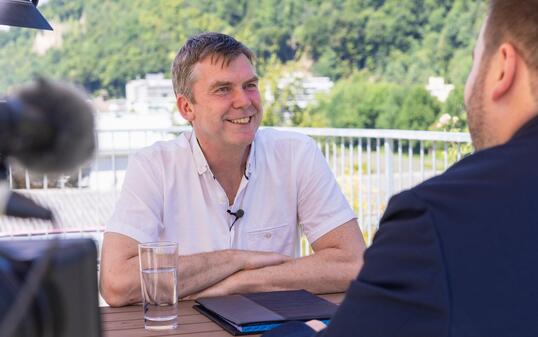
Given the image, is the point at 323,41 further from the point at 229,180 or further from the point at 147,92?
the point at 229,180

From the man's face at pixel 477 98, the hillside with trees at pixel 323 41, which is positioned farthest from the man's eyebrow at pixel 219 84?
the hillside with trees at pixel 323 41

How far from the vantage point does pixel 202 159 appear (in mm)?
2373

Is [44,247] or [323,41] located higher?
[323,41]

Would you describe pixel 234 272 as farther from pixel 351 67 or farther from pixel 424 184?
pixel 351 67

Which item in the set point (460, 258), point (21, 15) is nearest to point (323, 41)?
point (21, 15)

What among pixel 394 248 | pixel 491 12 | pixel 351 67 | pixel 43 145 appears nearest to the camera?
pixel 43 145

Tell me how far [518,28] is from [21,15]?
4.49 feet

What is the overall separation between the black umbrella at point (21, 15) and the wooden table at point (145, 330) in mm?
752

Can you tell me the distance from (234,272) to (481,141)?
1004 mm

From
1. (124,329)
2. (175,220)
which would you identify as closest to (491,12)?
(124,329)

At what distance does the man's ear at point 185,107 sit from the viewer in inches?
97.2

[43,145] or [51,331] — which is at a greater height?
[43,145]

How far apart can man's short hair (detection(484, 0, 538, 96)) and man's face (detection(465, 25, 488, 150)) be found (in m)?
0.04

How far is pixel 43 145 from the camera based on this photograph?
1.69ft
